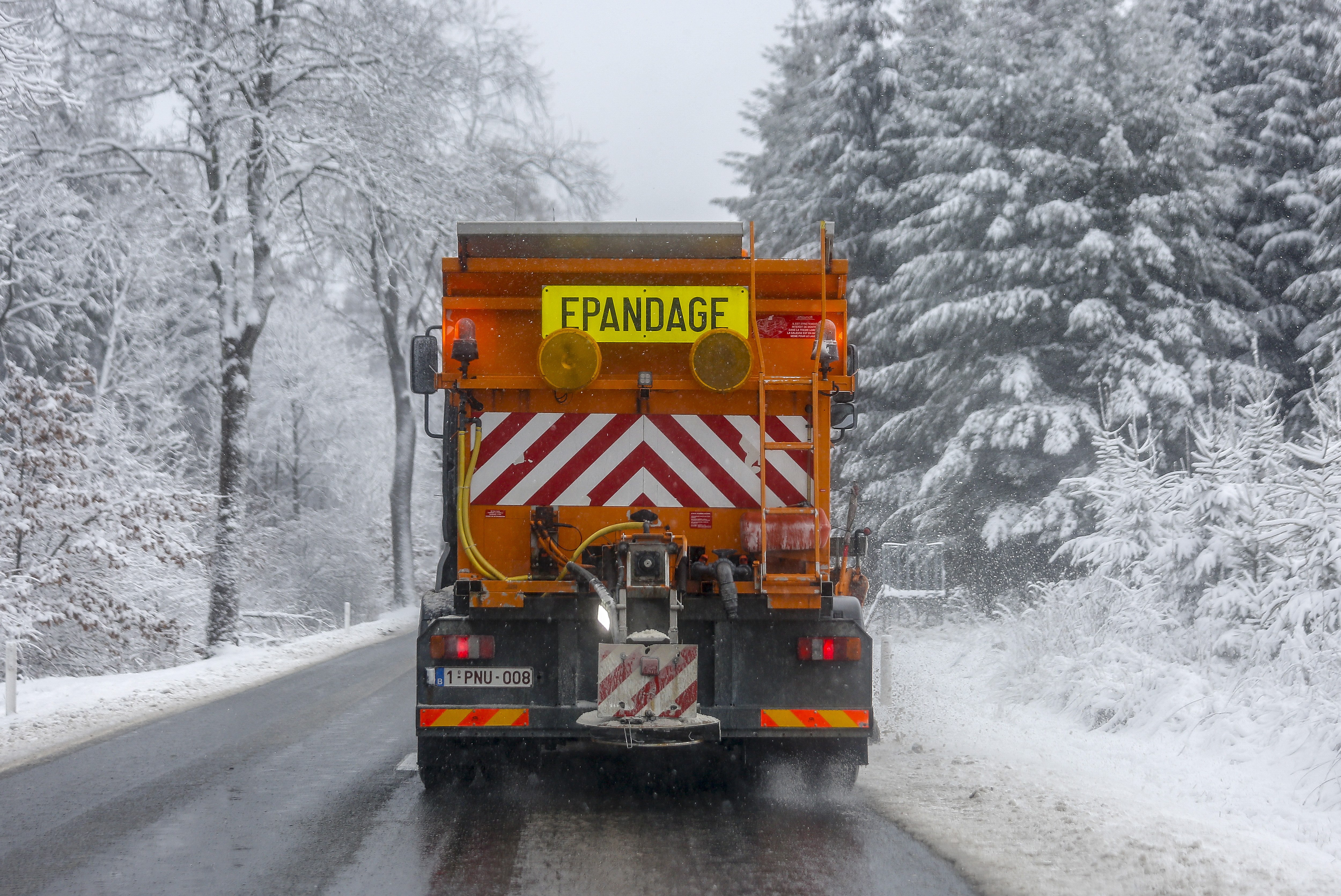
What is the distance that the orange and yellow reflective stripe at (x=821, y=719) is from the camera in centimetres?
623

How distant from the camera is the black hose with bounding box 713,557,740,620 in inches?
237

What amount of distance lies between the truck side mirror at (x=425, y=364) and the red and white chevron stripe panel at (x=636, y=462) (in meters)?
0.42

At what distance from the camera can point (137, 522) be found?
17.4m

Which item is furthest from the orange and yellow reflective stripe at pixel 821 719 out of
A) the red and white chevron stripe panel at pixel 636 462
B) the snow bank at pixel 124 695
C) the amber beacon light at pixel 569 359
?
the snow bank at pixel 124 695

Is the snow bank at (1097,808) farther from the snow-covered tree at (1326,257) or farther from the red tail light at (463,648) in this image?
the snow-covered tree at (1326,257)

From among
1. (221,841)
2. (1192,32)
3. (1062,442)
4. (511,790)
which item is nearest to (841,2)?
(1192,32)

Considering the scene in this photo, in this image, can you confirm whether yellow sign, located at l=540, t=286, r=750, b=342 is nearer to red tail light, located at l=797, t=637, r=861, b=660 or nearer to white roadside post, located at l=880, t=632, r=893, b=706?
red tail light, located at l=797, t=637, r=861, b=660

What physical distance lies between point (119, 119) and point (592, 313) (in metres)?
14.8

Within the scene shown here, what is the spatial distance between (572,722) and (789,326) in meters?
2.51

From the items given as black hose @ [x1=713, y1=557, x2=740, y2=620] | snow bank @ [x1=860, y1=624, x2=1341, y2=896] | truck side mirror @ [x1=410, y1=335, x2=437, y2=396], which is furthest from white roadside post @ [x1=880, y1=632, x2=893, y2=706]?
truck side mirror @ [x1=410, y1=335, x2=437, y2=396]

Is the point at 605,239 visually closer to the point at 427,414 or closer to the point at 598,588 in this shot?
the point at 427,414

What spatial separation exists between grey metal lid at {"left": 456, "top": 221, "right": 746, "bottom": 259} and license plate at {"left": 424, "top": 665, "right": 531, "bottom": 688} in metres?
2.30

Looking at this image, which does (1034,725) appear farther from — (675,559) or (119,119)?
(119,119)

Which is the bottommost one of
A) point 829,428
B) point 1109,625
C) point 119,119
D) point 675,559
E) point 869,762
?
point 869,762
